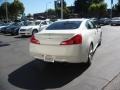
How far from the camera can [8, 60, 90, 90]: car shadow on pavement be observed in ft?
18.7

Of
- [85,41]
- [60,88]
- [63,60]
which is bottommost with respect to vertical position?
Result: [60,88]

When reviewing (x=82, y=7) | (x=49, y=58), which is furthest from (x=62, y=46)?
(x=82, y=7)

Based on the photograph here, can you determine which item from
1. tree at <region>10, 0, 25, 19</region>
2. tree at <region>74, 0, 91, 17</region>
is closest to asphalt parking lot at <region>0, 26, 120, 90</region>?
tree at <region>10, 0, 25, 19</region>

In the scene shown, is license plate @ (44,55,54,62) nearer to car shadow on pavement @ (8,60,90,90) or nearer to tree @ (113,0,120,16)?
car shadow on pavement @ (8,60,90,90)

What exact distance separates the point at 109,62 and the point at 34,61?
2.71m

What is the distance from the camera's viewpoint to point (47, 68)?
7.18 meters

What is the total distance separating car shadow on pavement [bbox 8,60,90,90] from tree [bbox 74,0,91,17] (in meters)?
61.2

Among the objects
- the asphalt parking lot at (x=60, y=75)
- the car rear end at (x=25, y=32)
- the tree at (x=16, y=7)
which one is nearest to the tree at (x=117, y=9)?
the tree at (x=16, y=7)

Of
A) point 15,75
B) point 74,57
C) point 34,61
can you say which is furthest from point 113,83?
point 34,61

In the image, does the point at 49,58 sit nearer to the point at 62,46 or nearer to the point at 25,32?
the point at 62,46

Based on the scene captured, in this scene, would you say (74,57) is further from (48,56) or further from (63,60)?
(48,56)

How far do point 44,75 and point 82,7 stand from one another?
63506mm

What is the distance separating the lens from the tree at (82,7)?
6738 centimetres

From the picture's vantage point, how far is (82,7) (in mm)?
68312
